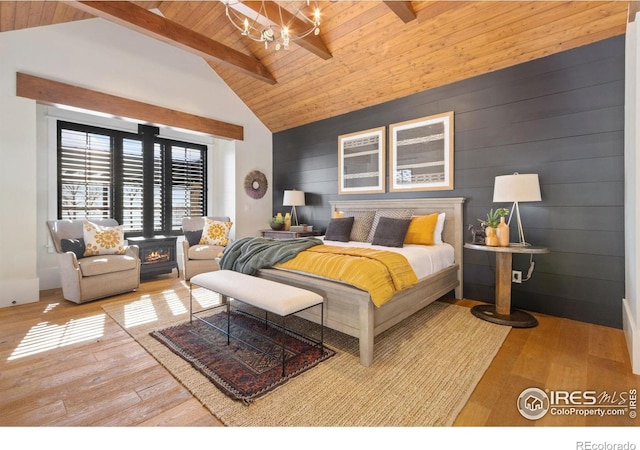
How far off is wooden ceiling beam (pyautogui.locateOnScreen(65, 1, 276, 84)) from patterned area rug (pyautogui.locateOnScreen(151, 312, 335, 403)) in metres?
3.24

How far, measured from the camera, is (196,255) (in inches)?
171

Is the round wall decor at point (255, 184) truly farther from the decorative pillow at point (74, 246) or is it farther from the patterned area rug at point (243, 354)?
the patterned area rug at point (243, 354)

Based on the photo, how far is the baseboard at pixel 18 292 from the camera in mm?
3145

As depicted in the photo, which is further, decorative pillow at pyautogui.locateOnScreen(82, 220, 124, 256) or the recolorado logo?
decorative pillow at pyautogui.locateOnScreen(82, 220, 124, 256)

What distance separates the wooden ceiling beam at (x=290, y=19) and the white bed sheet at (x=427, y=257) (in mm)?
2424

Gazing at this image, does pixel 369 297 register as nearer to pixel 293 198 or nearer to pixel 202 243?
pixel 293 198

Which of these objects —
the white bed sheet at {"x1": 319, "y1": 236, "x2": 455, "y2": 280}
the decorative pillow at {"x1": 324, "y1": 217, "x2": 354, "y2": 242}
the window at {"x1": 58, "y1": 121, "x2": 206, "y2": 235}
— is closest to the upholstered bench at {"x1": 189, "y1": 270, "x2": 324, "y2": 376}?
the white bed sheet at {"x1": 319, "y1": 236, "x2": 455, "y2": 280}

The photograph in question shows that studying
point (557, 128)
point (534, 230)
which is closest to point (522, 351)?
point (534, 230)

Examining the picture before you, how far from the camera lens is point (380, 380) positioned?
5.88ft

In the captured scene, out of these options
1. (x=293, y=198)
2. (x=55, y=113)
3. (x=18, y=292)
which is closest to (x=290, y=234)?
(x=293, y=198)

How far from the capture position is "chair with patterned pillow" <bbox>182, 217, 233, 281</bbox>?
14.2 feet

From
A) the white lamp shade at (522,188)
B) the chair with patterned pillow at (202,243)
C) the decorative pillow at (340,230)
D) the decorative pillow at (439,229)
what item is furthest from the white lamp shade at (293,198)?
the white lamp shade at (522,188)

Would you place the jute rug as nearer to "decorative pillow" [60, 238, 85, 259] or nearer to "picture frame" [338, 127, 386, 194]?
"decorative pillow" [60, 238, 85, 259]

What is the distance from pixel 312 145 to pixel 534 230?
3554 mm
